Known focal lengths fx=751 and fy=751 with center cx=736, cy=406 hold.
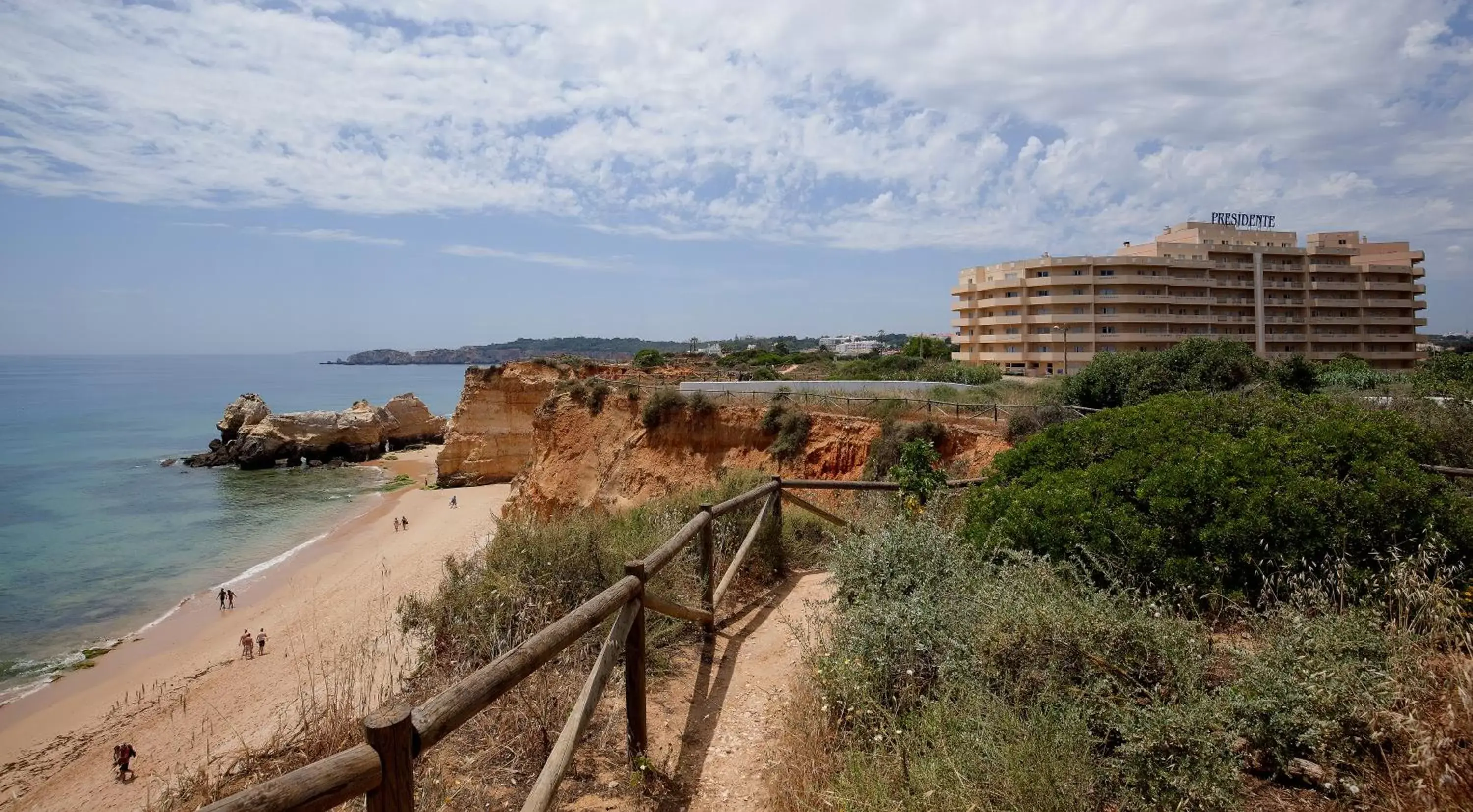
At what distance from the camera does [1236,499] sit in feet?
16.9

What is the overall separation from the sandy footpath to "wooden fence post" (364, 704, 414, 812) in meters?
2.37

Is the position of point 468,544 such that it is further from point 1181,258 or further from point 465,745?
point 1181,258

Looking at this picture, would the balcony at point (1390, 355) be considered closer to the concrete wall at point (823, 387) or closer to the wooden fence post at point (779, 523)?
the concrete wall at point (823, 387)

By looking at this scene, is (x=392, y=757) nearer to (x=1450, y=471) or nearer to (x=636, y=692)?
(x=636, y=692)

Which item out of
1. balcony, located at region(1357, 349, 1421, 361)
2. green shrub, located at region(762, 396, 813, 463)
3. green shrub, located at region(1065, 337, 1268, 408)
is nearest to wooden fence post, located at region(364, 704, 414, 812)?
green shrub, located at region(762, 396, 813, 463)

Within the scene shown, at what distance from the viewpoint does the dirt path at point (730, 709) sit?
13.2ft

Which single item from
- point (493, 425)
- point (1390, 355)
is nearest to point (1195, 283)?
point (1390, 355)

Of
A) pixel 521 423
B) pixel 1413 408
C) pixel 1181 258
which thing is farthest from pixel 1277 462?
pixel 1181 258

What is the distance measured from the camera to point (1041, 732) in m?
3.03

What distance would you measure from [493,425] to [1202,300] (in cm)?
5019

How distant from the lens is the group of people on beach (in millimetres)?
17016

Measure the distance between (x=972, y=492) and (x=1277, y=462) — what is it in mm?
2693

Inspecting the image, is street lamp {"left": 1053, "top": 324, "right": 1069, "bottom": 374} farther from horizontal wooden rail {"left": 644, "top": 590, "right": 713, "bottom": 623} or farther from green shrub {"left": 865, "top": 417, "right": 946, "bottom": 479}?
horizontal wooden rail {"left": 644, "top": 590, "right": 713, "bottom": 623}

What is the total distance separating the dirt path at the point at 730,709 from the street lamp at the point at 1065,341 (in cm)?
5307
